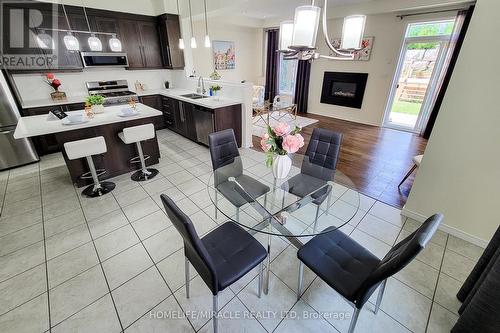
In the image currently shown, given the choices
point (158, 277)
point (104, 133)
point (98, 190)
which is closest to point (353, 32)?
point (158, 277)

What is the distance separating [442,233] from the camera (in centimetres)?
225

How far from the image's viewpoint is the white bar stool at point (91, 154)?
250 centimetres

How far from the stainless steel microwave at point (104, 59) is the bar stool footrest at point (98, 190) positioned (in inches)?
110

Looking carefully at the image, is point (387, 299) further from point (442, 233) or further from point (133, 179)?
point (133, 179)

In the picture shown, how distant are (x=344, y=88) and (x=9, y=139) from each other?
23.8 ft

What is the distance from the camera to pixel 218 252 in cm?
147

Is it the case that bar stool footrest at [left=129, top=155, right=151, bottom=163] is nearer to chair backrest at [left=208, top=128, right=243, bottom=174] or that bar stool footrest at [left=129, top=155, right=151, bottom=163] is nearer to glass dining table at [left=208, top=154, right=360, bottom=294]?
chair backrest at [left=208, top=128, right=243, bottom=174]

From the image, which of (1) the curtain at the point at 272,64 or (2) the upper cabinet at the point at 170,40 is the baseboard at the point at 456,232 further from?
(1) the curtain at the point at 272,64

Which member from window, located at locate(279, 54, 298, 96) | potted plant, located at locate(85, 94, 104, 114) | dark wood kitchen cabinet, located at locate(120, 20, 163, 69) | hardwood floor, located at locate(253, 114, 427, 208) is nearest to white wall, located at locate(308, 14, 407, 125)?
hardwood floor, located at locate(253, 114, 427, 208)

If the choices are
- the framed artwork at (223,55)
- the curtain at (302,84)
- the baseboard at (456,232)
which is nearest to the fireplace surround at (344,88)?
the curtain at (302,84)

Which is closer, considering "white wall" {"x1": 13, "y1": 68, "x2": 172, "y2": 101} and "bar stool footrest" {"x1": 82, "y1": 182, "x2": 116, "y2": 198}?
"bar stool footrest" {"x1": 82, "y1": 182, "x2": 116, "y2": 198}

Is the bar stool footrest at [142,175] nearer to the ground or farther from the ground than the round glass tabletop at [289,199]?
nearer to the ground

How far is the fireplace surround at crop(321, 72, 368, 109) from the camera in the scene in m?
5.68

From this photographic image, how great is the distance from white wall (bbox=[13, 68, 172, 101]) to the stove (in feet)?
0.39
